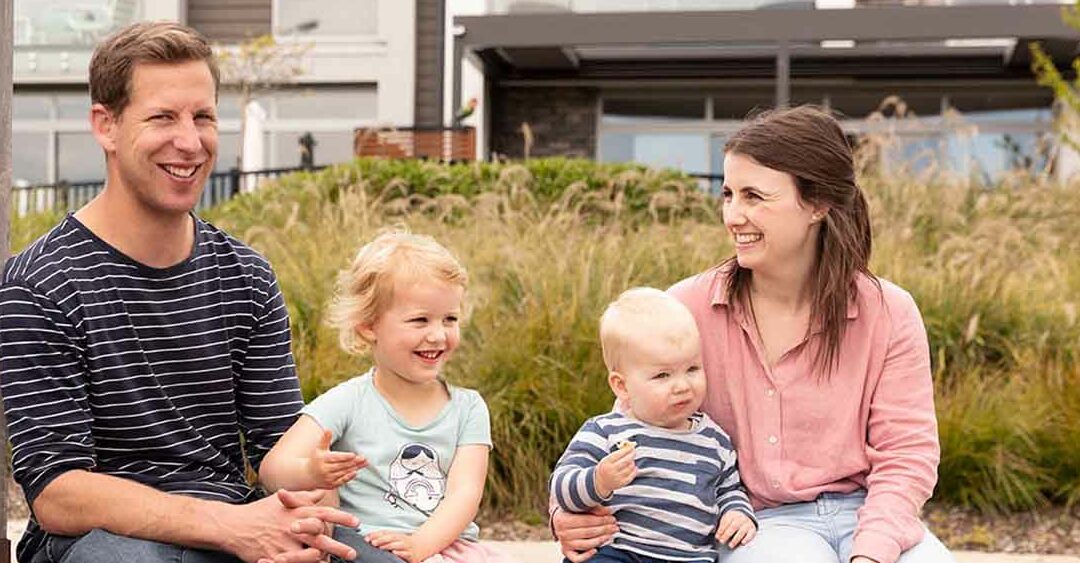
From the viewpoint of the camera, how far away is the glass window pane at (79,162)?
19641mm

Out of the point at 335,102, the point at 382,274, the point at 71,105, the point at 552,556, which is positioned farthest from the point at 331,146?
the point at 382,274

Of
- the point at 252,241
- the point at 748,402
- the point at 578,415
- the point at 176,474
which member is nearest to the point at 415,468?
the point at 176,474

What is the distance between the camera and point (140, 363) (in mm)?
2799

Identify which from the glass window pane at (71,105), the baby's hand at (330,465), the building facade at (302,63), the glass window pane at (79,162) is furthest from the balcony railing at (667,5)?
the baby's hand at (330,465)

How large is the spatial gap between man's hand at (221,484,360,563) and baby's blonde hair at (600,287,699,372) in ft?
2.55

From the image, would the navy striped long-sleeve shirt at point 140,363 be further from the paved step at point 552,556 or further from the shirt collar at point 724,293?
the paved step at point 552,556

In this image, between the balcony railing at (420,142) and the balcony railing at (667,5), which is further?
the balcony railing at (667,5)

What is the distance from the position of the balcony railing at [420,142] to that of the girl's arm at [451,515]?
1194cm

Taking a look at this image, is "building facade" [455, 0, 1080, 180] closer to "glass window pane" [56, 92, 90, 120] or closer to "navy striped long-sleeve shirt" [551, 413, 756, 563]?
"glass window pane" [56, 92, 90, 120]

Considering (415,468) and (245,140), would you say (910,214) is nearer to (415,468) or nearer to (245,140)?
(415,468)

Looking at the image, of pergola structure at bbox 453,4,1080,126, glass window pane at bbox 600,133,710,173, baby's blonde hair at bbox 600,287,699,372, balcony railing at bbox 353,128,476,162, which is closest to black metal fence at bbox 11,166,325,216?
balcony railing at bbox 353,128,476,162

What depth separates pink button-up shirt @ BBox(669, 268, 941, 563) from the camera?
313cm

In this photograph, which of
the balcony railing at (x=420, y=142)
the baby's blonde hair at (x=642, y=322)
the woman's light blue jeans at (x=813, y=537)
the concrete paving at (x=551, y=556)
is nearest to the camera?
the woman's light blue jeans at (x=813, y=537)

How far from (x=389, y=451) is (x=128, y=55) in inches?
41.5
